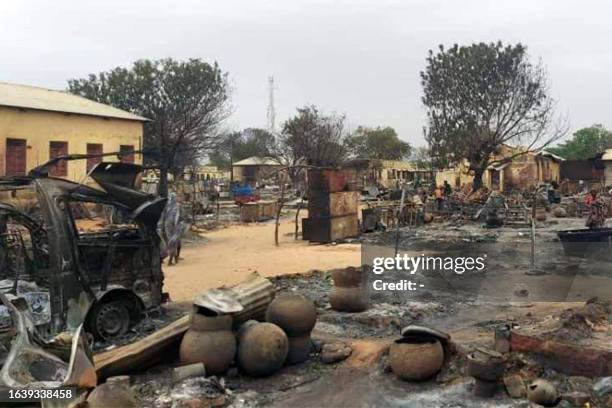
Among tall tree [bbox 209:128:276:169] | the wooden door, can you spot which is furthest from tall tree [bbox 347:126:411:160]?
the wooden door

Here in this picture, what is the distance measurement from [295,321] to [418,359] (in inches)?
64.6

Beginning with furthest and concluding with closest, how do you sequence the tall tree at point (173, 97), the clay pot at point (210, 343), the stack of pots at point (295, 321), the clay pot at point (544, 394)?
the tall tree at point (173, 97)
the stack of pots at point (295, 321)
the clay pot at point (210, 343)
the clay pot at point (544, 394)

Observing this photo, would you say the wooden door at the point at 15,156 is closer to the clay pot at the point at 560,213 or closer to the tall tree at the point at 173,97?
the tall tree at the point at 173,97

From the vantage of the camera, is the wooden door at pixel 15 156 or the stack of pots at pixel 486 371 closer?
the stack of pots at pixel 486 371

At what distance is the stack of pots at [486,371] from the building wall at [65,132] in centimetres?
2324

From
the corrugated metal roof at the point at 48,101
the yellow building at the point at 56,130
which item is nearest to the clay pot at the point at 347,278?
the yellow building at the point at 56,130

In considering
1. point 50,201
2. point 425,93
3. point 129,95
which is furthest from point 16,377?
point 425,93

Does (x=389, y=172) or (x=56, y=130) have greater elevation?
(x=56, y=130)

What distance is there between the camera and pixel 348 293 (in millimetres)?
9805

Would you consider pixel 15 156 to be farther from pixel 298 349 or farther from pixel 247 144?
pixel 247 144

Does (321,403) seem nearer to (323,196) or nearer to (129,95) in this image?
(323,196)

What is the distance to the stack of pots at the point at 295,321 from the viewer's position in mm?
7453

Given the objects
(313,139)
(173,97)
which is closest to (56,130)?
(173,97)

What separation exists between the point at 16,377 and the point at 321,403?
10.5 ft
